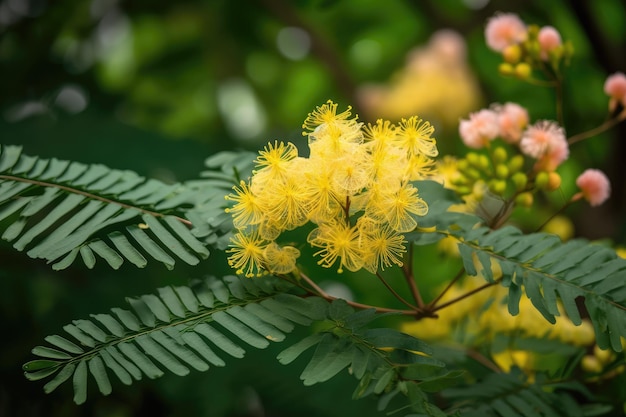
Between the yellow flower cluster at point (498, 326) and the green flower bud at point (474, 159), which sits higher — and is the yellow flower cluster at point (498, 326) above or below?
below

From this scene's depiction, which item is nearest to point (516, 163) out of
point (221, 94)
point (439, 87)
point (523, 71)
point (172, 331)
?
point (523, 71)

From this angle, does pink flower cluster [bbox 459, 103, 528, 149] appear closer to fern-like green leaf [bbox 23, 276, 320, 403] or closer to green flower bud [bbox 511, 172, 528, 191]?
green flower bud [bbox 511, 172, 528, 191]

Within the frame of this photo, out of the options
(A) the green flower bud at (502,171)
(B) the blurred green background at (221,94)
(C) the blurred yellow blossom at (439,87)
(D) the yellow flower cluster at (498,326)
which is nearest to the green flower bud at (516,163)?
(A) the green flower bud at (502,171)

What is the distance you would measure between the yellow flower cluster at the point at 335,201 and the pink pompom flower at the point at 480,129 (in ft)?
0.85

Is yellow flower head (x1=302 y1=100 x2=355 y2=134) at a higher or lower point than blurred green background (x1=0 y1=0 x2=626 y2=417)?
lower

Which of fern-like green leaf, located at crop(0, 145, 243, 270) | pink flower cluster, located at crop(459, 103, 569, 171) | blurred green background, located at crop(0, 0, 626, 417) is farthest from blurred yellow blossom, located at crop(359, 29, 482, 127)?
fern-like green leaf, located at crop(0, 145, 243, 270)

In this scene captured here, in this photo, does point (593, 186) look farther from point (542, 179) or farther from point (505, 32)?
point (505, 32)

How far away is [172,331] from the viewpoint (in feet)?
2.32

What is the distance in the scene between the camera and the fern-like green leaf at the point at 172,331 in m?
0.67

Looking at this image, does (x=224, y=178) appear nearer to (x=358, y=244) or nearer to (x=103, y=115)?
(x=358, y=244)

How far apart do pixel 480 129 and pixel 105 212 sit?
0.50 meters

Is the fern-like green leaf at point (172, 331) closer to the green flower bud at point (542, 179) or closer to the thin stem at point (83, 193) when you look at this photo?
the thin stem at point (83, 193)

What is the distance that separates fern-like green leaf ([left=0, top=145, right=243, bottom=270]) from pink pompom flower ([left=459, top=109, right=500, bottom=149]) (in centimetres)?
33

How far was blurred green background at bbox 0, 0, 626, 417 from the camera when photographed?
135cm
